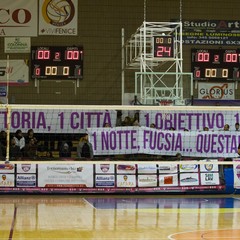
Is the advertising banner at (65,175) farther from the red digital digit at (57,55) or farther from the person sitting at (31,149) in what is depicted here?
the red digital digit at (57,55)

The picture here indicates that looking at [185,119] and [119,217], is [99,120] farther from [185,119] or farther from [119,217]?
[119,217]

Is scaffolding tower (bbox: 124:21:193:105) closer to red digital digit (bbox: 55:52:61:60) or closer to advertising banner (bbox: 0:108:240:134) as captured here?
advertising banner (bbox: 0:108:240:134)

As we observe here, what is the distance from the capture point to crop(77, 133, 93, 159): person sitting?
21.3 meters

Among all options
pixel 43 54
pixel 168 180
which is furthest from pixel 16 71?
pixel 168 180

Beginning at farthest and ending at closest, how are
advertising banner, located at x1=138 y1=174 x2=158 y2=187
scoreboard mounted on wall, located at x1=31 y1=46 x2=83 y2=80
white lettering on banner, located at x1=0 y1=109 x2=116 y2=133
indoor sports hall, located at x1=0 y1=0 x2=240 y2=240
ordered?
scoreboard mounted on wall, located at x1=31 y1=46 x2=83 y2=80, white lettering on banner, located at x1=0 y1=109 x2=116 y2=133, advertising banner, located at x1=138 y1=174 x2=158 y2=187, indoor sports hall, located at x1=0 y1=0 x2=240 y2=240

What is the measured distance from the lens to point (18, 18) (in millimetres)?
28547

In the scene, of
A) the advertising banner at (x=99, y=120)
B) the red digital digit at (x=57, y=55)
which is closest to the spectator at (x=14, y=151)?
the advertising banner at (x=99, y=120)

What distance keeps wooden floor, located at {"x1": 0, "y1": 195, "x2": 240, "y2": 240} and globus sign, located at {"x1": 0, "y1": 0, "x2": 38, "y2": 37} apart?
11.1 m

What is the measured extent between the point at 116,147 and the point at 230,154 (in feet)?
14.2

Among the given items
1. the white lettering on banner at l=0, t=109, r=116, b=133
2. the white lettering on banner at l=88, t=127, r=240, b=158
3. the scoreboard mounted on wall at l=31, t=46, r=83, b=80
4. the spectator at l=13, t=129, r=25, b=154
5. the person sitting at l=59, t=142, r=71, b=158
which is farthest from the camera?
the scoreboard mounted on wall at l=31, t=46, r=83, b=80

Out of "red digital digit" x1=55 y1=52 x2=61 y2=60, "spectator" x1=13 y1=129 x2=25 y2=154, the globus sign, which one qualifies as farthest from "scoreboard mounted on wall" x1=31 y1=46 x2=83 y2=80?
"spectator" x1=13 y1=129 x2=25 y2=154

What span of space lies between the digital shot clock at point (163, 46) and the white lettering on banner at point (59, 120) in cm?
316

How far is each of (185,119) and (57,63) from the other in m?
7.35

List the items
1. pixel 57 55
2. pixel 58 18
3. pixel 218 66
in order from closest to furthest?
1. pixel 57 55
2. pixel 218 66
3. pixel 58 18
